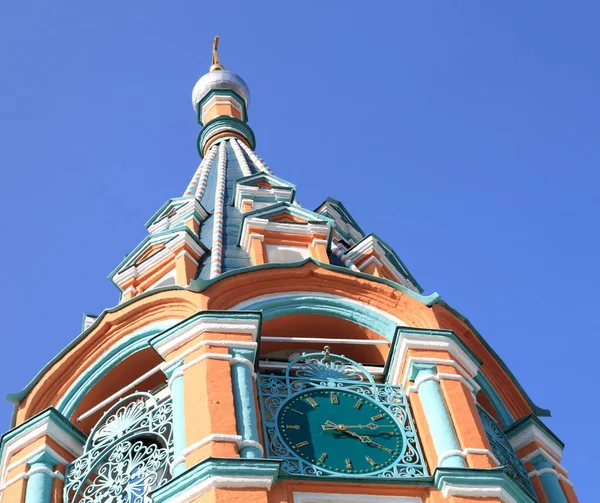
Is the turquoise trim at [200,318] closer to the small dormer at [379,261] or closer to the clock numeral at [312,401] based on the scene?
the clock numeral at [312,401]

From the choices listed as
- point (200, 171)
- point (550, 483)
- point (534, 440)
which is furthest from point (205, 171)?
point (550, 483)

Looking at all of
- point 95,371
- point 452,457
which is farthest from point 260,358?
point 452,457

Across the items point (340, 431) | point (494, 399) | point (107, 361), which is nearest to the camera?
point (340, 431)

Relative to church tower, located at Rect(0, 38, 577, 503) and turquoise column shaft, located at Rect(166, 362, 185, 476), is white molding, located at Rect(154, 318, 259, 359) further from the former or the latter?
turquoise column shaft, located at Rect(166, 362, 185, 476)

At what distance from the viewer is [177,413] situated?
12.4 meters

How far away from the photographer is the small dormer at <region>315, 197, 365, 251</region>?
19.2 metres

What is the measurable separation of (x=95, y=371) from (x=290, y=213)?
4.62 metres

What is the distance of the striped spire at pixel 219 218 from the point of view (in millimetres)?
16078

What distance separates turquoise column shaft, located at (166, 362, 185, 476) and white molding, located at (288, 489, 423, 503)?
1099mm

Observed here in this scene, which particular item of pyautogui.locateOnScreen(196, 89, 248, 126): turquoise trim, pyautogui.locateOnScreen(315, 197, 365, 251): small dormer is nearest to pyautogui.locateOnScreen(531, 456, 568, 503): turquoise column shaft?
pyautogui.locateOnScreen(315, 197, 365, 251): small dormer

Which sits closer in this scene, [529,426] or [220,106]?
[529,426]

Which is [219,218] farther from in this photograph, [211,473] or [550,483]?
[211,473]

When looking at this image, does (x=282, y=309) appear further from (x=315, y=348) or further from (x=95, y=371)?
(x=95, y=371)

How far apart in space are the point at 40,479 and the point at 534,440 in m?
5.38
